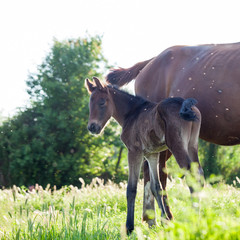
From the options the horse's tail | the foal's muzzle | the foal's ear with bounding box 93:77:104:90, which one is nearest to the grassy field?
the foal's muzzle

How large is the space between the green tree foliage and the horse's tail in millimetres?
12873

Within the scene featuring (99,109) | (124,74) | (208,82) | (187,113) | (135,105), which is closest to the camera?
(187,113)

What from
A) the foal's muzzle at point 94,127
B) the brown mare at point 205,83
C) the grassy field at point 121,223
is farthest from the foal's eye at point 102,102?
the grassy field at point 121,223

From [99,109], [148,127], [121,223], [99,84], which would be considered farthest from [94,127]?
[121,223]

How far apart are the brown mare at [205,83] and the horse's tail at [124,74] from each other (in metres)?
0.54

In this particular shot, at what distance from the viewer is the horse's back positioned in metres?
5.35

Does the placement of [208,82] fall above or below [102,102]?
above

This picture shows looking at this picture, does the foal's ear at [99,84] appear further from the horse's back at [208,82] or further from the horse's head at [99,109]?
the horse's back at [208,82]

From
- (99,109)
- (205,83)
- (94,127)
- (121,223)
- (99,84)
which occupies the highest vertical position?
(99,84)

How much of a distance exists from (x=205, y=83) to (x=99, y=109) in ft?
6.18

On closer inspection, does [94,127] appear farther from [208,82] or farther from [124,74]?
[208,82]

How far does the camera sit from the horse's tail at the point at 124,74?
23.3 feet

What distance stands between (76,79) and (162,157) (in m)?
15.5

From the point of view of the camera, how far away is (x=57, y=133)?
2055 cm
